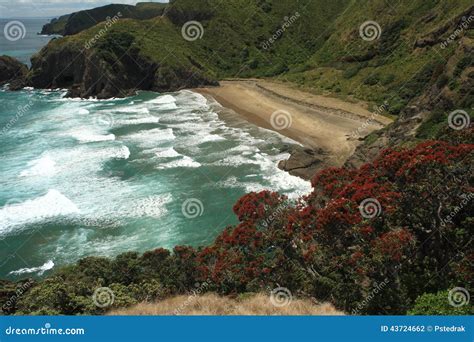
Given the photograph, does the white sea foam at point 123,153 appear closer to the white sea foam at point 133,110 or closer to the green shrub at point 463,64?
the white sea foam at point 133,110

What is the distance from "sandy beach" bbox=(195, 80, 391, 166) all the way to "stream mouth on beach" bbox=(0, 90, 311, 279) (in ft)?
10.5

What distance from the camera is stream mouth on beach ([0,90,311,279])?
30531mm

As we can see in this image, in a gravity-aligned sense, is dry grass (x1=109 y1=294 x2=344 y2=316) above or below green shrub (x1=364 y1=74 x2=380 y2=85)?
below

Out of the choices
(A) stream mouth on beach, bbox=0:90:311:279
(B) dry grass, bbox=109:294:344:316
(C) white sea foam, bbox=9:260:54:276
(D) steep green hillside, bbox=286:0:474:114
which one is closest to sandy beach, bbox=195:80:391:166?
(A) stream mouth on beach, bbox=0:90:311:279

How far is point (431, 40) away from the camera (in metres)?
65.4

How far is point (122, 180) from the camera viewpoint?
4050cm

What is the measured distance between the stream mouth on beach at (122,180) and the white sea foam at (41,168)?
0.35 feet

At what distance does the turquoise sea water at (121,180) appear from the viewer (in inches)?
1202

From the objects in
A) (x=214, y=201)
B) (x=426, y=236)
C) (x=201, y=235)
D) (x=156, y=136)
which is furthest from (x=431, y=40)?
(x=426, y=236)

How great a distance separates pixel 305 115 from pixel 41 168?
111ft

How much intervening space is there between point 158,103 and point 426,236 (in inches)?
2543

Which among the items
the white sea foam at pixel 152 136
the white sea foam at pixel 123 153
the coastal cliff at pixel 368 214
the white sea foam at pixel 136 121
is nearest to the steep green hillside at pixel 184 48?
the coastal cliff at pixel 368 214

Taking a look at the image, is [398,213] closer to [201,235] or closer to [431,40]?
[201,235]

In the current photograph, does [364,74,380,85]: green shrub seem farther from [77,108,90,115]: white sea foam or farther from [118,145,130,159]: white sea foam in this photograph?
[77,108,90,115]: white sea foam
